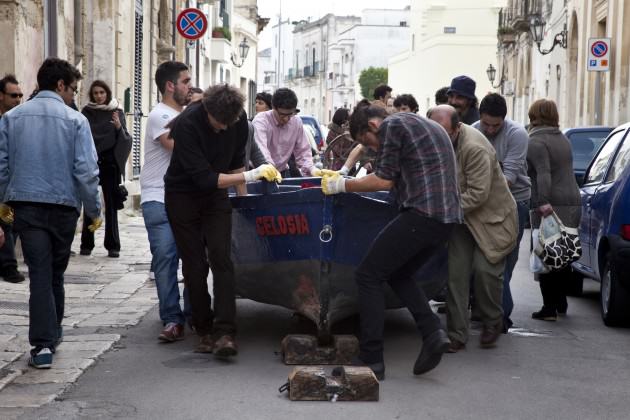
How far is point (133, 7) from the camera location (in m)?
21.2

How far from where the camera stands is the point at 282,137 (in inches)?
418

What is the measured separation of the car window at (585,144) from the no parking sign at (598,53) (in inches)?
198

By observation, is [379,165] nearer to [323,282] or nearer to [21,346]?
[323,282]

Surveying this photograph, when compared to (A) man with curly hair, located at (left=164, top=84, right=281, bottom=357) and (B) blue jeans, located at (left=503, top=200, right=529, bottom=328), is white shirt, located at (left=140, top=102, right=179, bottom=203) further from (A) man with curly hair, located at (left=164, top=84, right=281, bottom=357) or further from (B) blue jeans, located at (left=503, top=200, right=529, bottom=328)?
(B) blue jeans, located at (left=503, top=200, right=529, bottom=328)

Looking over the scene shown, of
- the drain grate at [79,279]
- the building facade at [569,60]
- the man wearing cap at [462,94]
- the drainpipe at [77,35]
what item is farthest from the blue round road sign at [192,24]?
the man wearing cap at [462,94]

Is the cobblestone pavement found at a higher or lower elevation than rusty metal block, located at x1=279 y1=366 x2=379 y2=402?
lower

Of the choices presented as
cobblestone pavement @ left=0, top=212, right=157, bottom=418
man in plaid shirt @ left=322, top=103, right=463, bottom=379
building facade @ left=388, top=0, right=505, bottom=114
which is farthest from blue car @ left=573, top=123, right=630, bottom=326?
building facade @ left=388, top=0, right=505, bottom=114

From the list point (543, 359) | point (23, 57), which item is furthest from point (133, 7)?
point (543, 359)

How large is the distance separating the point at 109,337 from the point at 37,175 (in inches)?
65.1

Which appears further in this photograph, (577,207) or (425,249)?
(577,207)

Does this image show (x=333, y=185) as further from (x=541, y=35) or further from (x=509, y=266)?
(x=541, y=35)

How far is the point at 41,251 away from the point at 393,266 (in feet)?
6.86

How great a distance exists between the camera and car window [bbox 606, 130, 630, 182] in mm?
9508

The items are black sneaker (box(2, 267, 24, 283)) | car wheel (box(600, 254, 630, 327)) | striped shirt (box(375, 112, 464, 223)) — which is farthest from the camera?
black sneaker (box(2, 267, 24, 283))
